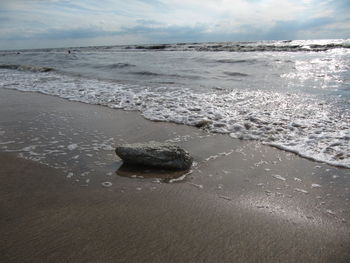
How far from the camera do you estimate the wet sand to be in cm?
199

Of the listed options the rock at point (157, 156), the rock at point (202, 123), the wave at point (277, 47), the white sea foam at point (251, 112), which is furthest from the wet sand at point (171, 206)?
the wave at point (277, 47)

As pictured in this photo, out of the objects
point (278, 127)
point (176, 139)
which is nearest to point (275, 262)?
point (176, 139)

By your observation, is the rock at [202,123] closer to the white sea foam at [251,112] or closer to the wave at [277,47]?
the white sea foam at [251,112]

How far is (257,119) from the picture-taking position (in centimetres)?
533

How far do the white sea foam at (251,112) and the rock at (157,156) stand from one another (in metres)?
0.74

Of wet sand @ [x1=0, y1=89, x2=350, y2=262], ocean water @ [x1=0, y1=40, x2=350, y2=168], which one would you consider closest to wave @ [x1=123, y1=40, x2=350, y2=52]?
ocean water @ [x1=0, y1=40, x2=350, y2=168]

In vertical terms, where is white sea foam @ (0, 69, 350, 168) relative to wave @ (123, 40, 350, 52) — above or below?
below

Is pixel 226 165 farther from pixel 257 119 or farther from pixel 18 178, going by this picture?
pixel 18 178

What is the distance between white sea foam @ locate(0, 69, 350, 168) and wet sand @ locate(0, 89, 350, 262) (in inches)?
17.6

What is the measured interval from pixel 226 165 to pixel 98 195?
1638mm

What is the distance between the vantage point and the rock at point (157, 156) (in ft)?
11.0

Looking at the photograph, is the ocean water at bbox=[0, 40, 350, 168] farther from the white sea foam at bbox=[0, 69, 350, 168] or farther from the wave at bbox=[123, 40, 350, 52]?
the wave at bbox=[123, 40, 350, 52]

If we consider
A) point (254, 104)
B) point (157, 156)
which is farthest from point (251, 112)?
point (157, 156)

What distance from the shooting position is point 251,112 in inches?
230
